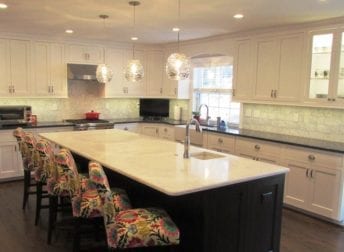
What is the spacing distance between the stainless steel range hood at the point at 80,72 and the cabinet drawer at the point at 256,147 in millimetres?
2981

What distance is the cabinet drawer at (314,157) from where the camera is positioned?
3805 mm

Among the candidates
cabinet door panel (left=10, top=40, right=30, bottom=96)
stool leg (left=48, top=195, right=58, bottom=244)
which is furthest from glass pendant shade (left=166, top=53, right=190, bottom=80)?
cabinet door panel (left=10, top=40, right=30, bottom=96)

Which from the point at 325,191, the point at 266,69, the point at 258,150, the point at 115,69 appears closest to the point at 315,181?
the point at 325,191

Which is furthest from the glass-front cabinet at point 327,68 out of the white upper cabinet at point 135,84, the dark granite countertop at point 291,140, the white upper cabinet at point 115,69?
the white upper cabinet at point 115,69

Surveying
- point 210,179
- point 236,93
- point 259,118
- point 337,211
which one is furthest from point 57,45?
point 337,211

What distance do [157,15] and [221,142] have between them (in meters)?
2.18

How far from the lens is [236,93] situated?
539 centimetres

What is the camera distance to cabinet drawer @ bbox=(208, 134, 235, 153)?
4.99 meters

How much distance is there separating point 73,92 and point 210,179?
4750 mm

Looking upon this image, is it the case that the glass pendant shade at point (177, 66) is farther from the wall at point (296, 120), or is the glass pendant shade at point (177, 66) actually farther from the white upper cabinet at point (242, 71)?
the wall at point (296, 120)

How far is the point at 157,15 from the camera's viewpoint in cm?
407

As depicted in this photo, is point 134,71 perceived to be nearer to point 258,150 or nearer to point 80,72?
point 258,150

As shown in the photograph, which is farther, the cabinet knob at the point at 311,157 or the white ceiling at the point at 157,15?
the cabinet knob at the point at 311,157

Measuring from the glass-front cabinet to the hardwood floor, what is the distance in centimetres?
154
